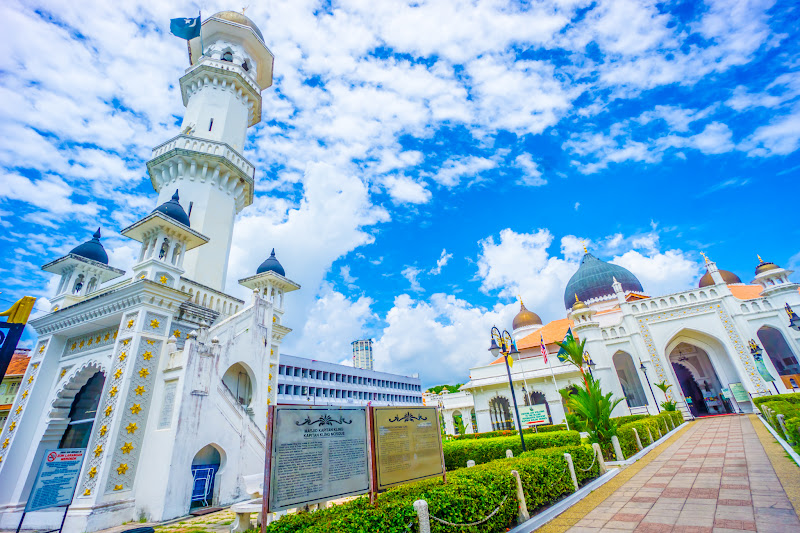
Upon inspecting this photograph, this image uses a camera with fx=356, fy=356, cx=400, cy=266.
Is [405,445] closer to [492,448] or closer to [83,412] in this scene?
[492,448]

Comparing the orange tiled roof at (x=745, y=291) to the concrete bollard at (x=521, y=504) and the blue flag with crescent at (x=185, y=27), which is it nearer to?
the concrete bollard at (x=521, y=504)

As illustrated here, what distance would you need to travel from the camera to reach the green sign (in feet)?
83.0

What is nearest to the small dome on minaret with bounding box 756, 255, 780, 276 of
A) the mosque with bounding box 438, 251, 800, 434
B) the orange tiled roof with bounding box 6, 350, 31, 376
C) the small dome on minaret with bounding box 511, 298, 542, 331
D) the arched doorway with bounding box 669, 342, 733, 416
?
the mosque with bounding box 438, 251, 800, 434

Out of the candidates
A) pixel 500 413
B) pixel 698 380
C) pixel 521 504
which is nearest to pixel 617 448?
pixel 521 504

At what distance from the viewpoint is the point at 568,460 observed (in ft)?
27.0

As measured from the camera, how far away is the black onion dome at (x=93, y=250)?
585 inches

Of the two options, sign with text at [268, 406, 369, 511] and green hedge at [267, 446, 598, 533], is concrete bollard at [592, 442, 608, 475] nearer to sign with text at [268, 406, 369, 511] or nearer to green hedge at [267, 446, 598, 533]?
green hedge at [267, 446, 598, 533]

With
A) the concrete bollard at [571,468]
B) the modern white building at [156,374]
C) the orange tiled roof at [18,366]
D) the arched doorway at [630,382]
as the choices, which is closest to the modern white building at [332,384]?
the orange tiled roof at [18,366]

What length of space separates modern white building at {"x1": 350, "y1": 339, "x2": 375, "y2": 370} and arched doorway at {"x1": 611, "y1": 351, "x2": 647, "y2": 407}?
90.8m

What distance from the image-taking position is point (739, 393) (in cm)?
2559

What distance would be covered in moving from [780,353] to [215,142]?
141 ft

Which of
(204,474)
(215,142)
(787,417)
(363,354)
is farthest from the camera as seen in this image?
(363,354)

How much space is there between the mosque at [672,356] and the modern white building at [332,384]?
1482 cm

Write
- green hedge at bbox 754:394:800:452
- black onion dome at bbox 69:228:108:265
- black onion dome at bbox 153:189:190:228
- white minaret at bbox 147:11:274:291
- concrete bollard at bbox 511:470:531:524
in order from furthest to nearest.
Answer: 1. white minaret at bbox 147:11:274:291
2. black onion dome at bbox 69:228:108:265
3. black onion dome at bbox 153:189:190:228
4. green hedge at bbox 754:394:800:452
5. concrete bollard at bbox 511:470:531:524
